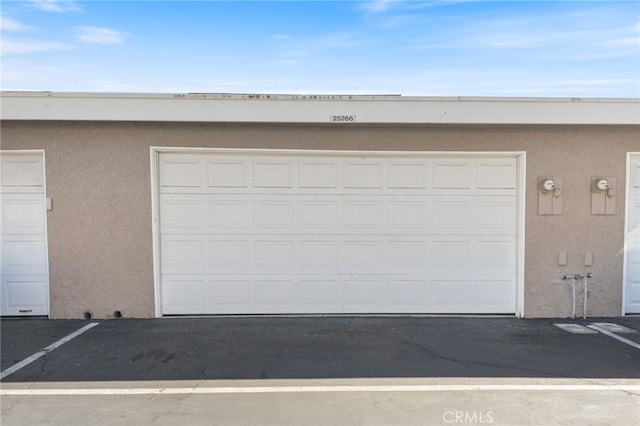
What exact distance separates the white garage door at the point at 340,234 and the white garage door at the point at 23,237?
188 cm

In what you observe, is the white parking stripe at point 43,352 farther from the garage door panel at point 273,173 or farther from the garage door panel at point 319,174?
the garage door panel at point 319,174

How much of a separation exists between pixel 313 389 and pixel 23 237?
5.30 meters

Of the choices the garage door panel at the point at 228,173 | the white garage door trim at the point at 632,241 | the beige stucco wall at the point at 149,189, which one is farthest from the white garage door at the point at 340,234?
the white garage door trim at the point at 632,241

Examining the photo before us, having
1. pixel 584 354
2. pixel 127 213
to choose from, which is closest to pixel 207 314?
pixel 127 213

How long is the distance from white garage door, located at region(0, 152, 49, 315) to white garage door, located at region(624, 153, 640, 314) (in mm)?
9052

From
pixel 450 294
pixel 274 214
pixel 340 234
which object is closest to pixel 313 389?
pixel 340 234

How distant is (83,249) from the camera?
6.09 metres

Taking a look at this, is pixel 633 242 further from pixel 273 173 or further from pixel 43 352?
pixel 43 352

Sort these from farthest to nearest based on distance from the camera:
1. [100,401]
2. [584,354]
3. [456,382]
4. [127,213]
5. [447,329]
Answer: [127,213]
[447,329]
[584,354]
[456,382]
[100,401]

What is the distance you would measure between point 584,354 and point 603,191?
2770 mm

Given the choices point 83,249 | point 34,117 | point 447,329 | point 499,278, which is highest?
point 34,117

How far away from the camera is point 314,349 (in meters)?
4.82

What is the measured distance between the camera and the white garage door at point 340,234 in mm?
6230

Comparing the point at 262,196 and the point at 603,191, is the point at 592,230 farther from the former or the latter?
the point at 262,196
